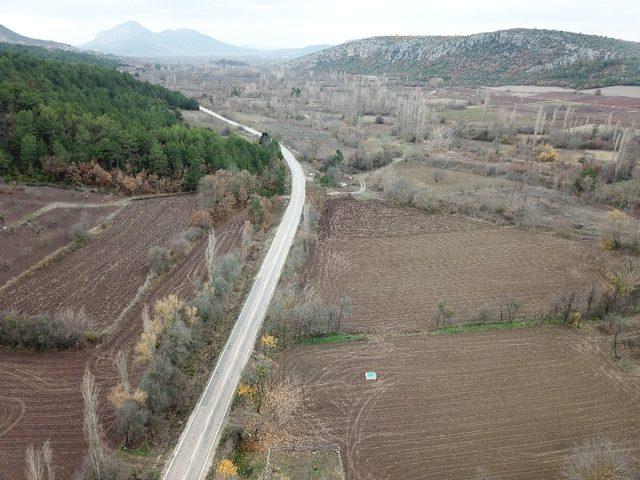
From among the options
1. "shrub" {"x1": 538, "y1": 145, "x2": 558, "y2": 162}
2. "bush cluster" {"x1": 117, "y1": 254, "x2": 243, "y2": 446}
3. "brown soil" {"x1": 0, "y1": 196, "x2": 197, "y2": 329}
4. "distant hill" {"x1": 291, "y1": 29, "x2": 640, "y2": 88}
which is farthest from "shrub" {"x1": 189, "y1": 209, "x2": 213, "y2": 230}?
"distant hill" {"x1": 291, "y1": 29, "x2": 640, "y2": 88}

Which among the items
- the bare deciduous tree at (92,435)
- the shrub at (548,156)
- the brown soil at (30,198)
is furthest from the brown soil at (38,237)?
the shrub at (548,156)

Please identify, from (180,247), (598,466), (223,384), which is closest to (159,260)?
(180,247)

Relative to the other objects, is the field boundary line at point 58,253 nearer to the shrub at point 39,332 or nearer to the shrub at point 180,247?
the shrub at point 39,332

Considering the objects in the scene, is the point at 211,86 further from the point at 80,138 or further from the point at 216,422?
the point at 216,422

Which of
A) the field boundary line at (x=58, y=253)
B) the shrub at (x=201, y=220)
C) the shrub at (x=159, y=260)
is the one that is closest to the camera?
the field boundary line at (x=58, y=253)

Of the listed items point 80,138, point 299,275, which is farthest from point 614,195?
point 80,138

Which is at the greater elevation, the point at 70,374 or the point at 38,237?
the point at 38,237

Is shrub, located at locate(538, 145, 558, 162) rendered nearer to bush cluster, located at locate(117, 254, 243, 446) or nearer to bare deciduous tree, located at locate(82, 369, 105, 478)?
bush cluster, located at locate(117, 254, 243, 446)

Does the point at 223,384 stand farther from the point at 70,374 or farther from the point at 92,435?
the point at 70,374
